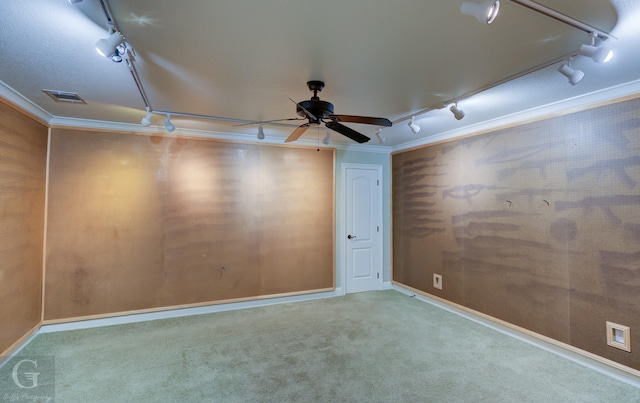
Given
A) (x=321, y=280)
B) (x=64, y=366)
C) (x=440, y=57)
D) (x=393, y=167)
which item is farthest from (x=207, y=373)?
(x=393, y=167)

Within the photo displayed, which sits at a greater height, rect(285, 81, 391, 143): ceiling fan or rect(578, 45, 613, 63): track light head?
rect(578, 45, 613, 63): track light head

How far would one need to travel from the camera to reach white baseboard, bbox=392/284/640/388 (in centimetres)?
250

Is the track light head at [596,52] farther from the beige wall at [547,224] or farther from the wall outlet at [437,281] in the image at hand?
the wall outlet at [437,281]

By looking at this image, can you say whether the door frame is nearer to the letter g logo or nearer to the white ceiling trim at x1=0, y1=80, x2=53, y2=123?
the letter g logo

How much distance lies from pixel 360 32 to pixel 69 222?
3934 millimetres

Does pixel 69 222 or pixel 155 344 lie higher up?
pixel 69 222

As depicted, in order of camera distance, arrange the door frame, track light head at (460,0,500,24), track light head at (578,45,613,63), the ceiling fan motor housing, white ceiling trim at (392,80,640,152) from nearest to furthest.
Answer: track light head at (460,0,500,24)
track light head at (578,45,613,63)
the ceiling fan motor housing
white ceiling trim at (392,80,640,152)
the door frame

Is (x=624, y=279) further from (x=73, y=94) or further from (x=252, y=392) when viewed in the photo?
(x=73, y=94)

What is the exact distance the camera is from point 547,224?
306 centimetres

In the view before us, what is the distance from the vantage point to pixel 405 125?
384cm

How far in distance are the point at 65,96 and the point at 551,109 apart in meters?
4.77

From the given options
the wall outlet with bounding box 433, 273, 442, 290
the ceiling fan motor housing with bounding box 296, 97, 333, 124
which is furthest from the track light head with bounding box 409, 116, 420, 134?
the wall outlet with bounding box 433, 273, 442, 290

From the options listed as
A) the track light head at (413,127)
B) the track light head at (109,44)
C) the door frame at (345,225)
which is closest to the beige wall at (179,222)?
the door frame at (345,225)

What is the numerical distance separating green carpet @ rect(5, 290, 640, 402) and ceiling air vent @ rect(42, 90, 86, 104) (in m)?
2.50
